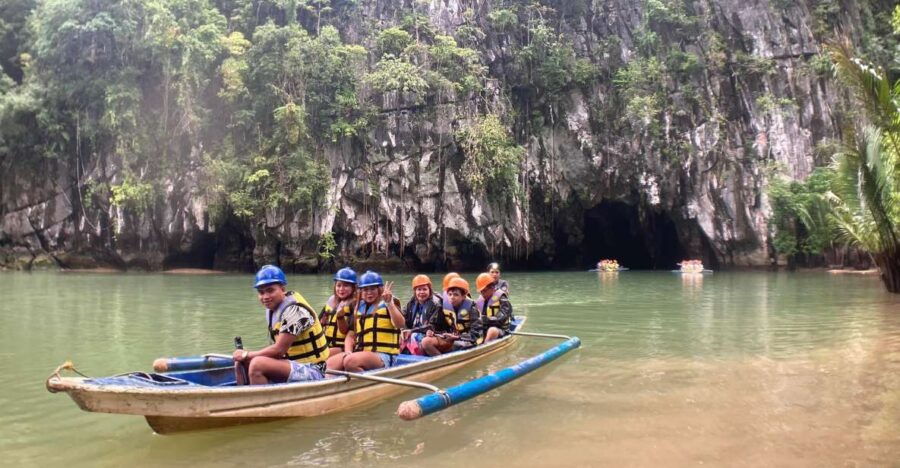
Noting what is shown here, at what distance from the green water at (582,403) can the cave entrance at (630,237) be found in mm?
21024

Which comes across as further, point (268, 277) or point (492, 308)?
point (492, 308)

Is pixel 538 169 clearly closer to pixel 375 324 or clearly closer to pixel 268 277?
pixel 375 324

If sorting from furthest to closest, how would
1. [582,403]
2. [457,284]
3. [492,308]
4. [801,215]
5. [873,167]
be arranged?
[801,215]
[873,167]
[492,308]
[457,284]
[582,403]

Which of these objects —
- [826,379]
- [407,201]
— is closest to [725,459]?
[826,379]

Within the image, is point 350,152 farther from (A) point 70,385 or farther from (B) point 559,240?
(A) point 70,385

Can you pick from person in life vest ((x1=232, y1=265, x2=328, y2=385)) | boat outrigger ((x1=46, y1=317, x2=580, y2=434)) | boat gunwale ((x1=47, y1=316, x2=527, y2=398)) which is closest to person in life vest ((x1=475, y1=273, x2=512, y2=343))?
boat gunwale ((x1=47, y1=316, x2=527, y2=398))

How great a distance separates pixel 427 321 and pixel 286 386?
9.52ft

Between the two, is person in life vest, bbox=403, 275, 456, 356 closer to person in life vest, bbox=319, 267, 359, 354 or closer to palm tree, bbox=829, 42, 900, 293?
person in life vest, bbox=319, 267, 359, 354

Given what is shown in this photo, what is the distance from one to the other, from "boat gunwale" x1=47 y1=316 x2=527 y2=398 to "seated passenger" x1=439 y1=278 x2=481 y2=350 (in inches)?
8.1

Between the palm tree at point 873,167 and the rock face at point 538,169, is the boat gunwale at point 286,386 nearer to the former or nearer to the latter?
the palm tree at point 873,167

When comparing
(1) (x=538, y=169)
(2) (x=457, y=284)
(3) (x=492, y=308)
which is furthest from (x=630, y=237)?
(2) (x=457, y=284)

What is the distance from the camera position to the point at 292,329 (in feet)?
16.1

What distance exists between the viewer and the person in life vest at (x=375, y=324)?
6090mm

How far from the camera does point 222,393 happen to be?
461cm
